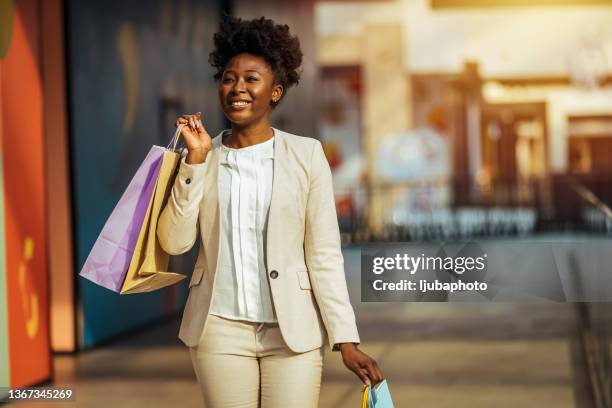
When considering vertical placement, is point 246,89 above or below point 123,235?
above

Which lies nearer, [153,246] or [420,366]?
[153,246]

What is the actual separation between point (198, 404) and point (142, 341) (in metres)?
2.22

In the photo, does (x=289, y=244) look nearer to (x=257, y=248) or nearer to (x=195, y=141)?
(x=257, y=248)

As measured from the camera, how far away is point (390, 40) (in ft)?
69.7

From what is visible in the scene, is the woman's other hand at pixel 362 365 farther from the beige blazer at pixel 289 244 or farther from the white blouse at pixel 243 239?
the white blouse at pixel 243 239

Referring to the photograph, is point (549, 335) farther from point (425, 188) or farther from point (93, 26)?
point (425, 188)

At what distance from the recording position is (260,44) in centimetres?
214

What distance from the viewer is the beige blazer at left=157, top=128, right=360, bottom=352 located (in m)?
2.10

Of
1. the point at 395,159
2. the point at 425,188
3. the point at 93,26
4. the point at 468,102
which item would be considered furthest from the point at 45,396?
the point at 468,102

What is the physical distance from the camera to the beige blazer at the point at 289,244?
6.88 ft

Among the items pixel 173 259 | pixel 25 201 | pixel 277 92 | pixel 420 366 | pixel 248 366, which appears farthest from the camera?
pixel 173 259

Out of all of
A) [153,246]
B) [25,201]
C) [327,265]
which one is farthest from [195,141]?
[25,201]

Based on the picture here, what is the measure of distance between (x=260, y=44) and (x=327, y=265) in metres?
0.45

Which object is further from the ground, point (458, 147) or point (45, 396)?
point (458, 147)
